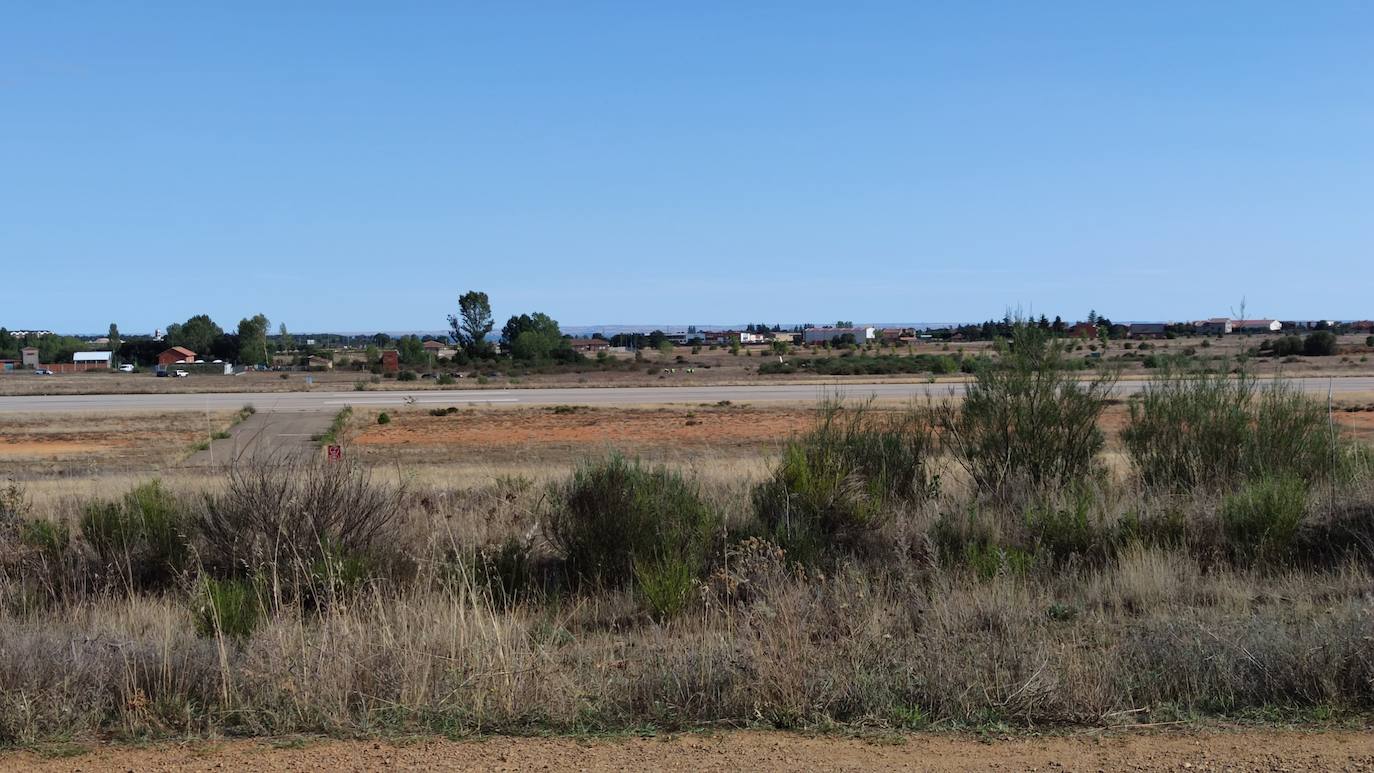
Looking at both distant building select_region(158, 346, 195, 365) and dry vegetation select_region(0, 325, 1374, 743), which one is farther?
distant building select_region(158, 346, 195, 365)

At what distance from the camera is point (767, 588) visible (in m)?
7.48

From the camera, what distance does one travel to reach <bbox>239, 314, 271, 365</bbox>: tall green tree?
114188mm

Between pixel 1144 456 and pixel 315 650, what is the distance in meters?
11.6

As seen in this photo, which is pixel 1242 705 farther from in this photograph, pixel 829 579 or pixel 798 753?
pixel 829 579

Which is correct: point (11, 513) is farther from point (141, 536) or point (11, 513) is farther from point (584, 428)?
point (584, 428)

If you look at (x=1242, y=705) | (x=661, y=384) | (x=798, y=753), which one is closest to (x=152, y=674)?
(x=798, y=753)

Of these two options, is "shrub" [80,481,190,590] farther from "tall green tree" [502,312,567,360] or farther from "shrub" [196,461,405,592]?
"tall green tree" [502,312,567,360]

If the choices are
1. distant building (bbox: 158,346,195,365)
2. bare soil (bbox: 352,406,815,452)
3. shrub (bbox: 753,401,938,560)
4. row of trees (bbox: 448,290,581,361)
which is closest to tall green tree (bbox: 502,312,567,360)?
row of trees (bbox: 448,290,581,361)

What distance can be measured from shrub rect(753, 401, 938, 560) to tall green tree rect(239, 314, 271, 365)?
105 metres

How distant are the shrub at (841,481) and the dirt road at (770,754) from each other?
4.66 meters

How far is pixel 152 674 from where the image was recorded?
5.97m

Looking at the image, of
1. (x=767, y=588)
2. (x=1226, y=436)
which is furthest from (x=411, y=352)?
(x=767, y=588)

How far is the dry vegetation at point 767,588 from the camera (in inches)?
223

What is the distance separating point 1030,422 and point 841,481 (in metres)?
3.33
